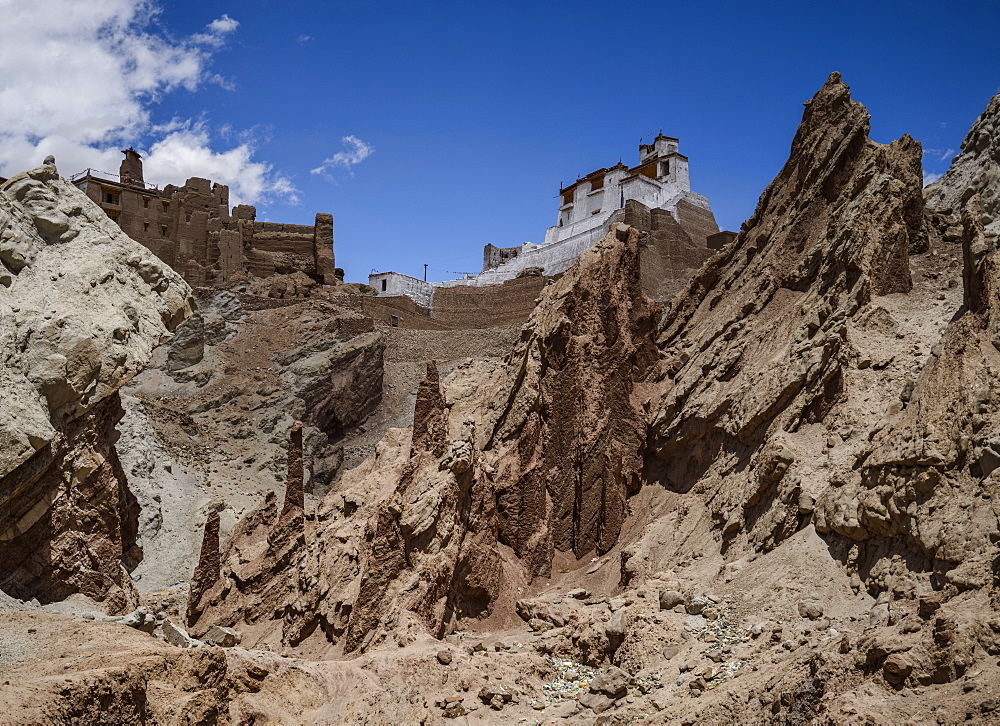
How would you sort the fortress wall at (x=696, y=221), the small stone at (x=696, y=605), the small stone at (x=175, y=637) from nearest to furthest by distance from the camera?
the small stone at (x=696, y=605), the small stone at (x=175, y=637), the fortress wall at (x=696, y=221)

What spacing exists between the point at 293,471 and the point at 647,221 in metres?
32.3

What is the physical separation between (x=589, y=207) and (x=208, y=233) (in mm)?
23923

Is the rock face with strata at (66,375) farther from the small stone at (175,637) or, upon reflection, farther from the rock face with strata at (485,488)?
the small stone at (175,637)

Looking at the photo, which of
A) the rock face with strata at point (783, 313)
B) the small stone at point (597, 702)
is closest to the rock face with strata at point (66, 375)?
the small stone at point (597, 702)

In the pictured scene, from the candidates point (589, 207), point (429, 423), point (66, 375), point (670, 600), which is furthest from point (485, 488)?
point (589, 207)

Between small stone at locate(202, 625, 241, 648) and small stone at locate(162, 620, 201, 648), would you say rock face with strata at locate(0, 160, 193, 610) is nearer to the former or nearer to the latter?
small stone at locate(202, 625, 241, 648)

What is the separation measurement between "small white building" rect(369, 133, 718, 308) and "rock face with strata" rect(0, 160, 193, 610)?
1385 inches

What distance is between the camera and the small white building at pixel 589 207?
53406 millimetres

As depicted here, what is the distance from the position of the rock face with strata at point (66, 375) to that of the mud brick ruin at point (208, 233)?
28.7 m

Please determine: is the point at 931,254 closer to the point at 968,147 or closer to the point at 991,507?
the point at 968,147

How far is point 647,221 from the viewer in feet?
155

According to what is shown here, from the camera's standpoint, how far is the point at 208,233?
160ft

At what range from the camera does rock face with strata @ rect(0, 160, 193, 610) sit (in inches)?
603

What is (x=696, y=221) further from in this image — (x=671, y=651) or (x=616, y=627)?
(x=671, y=651)
